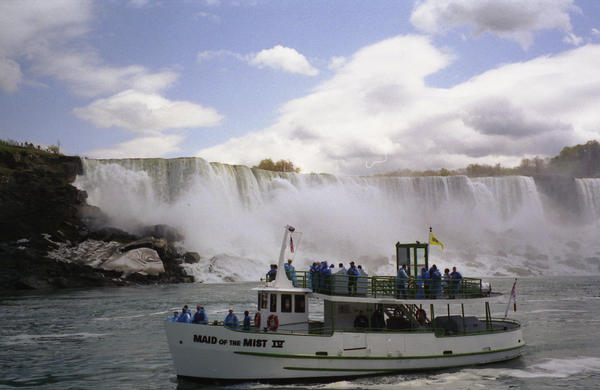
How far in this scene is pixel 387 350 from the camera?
1798 centimetres

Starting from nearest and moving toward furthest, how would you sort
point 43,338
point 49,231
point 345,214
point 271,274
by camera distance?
1. point 271,274
2. point 43,338
3. point 49,231
4. point 345,214

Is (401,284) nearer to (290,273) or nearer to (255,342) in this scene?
(290,273)

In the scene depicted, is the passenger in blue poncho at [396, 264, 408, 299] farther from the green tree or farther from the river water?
the green tree

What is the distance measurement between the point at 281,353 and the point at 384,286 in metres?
4.37

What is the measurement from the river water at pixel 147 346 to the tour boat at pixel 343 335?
0.47m

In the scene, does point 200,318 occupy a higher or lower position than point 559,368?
higher

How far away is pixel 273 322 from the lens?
18016 mm

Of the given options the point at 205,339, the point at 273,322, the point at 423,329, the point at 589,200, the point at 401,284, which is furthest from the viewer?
the point at 589,200

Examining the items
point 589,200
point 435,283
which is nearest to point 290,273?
point 435,283

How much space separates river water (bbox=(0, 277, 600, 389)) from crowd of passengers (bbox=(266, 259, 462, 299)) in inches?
109

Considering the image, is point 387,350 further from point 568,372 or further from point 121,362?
point 121,362

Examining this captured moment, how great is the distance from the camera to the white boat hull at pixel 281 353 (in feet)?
54.9

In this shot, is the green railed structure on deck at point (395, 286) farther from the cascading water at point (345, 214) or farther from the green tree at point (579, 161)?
the green tree at point (579, 161)

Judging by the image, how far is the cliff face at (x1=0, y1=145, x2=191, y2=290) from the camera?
5622 cm
